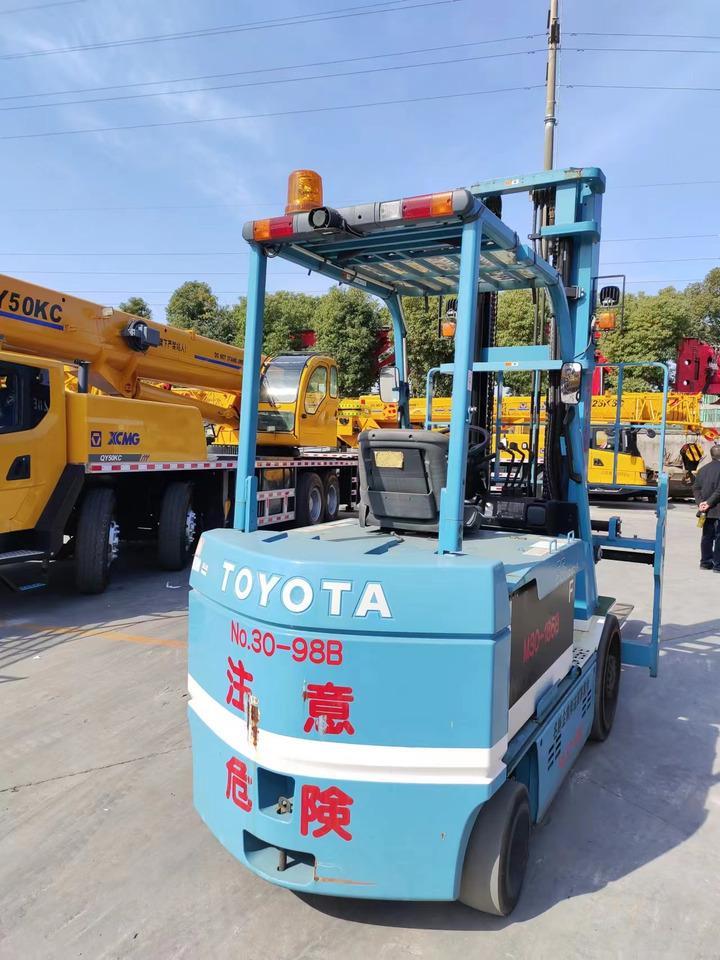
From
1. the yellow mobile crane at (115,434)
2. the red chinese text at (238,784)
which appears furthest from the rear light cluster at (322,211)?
the yellow mobile crane at (115,434)

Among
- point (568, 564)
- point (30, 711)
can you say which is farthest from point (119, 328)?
point (568, 564)

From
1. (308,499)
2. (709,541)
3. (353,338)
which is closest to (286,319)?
(353,338)

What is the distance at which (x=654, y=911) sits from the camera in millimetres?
2574

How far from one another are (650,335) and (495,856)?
32.2 m

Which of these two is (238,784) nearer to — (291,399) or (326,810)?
(326,810)

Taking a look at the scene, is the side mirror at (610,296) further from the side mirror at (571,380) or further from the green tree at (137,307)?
the green tree at (137,307)

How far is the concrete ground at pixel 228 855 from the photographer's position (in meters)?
2.39

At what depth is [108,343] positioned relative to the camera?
28.4 ft

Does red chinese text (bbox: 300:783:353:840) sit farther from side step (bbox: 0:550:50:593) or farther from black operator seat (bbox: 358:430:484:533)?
side step (bbox: 0:550:50:593)

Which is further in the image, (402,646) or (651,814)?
(651,814)

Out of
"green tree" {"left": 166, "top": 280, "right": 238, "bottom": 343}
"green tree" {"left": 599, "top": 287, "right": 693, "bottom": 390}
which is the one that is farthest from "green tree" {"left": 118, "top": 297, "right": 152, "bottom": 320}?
"green tree" {"left": 599, "top": 287, "right": 693, "bottom": 390}

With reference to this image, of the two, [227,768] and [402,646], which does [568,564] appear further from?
[227,768]

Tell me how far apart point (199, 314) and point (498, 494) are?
38025 millimetres

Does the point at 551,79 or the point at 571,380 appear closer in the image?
the point at 571,380
